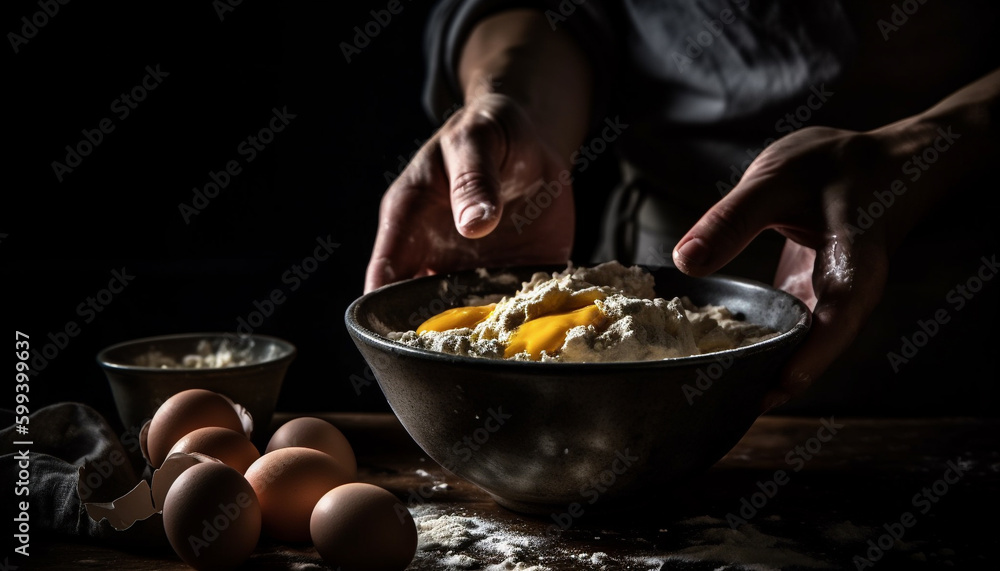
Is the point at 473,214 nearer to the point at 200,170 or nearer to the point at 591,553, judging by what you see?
the point at 591,553

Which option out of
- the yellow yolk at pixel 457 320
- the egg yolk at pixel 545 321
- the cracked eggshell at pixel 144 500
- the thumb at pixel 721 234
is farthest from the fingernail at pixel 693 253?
the cracked eggshell at pixel 144 500

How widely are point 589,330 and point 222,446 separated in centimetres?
46

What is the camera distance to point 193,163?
2553 mm

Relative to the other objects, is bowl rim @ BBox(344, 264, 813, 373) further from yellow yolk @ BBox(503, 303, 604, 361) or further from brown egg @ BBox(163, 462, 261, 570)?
brown egg @ BBox(163, 462, 261, 570)

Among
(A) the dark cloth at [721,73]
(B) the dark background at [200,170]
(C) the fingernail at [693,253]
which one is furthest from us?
(B) the dark background at [200,170]

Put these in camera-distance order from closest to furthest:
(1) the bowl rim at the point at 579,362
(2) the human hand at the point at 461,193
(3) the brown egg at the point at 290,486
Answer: (1) the bowl rim at the point at 579,362 < (3) the brown egg at the point at 290,486 < (2) the human hand at the point at 461,193

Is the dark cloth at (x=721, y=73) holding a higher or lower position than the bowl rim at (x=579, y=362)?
higher

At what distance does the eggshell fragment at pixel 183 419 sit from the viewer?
1043mm

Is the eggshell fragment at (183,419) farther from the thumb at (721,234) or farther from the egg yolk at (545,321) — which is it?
the thumb at (721,234)

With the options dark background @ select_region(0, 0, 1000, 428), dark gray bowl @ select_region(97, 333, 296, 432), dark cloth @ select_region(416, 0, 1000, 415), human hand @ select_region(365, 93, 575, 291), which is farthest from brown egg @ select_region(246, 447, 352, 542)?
dark background @ select_region(0, 0, 1000, 428)

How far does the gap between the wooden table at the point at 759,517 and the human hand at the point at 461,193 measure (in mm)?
308

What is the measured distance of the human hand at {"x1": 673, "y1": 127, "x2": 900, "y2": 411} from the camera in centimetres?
99

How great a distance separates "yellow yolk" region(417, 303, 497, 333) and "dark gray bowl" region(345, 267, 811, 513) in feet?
0.30

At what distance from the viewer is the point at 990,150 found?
129cm
